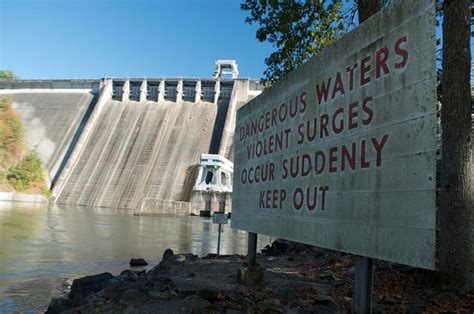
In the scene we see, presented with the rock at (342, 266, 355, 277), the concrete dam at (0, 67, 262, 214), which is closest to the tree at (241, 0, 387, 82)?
the rock at (342, 266, 355, 277)

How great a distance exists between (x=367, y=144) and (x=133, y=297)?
3.90 metres

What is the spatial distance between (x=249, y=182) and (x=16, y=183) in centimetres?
4824

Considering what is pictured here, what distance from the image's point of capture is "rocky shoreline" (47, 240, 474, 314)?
18.0 ft

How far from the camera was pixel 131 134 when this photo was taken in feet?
176

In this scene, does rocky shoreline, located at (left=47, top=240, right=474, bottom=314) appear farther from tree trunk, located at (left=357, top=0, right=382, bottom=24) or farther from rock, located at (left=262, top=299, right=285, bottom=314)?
tree trunk, located at (left=357, top=0, right=382, bottom=24)

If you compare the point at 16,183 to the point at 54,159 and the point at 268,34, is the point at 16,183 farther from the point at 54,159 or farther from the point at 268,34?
the point at 268,34

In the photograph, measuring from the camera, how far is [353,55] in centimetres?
385

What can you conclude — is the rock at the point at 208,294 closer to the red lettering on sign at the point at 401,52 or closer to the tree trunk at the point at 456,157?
the tree trunk at the point at 456,157

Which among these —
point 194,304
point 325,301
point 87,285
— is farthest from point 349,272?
point 87,285

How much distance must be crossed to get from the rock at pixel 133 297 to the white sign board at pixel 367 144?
2.10 m

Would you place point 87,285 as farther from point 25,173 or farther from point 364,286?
point 25,173

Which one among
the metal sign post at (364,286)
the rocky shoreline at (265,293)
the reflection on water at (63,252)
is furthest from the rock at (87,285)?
the metal sign post at (364,286)

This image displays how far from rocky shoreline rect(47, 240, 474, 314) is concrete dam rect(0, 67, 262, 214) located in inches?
1358

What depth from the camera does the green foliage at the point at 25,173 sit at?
48.1 metres
